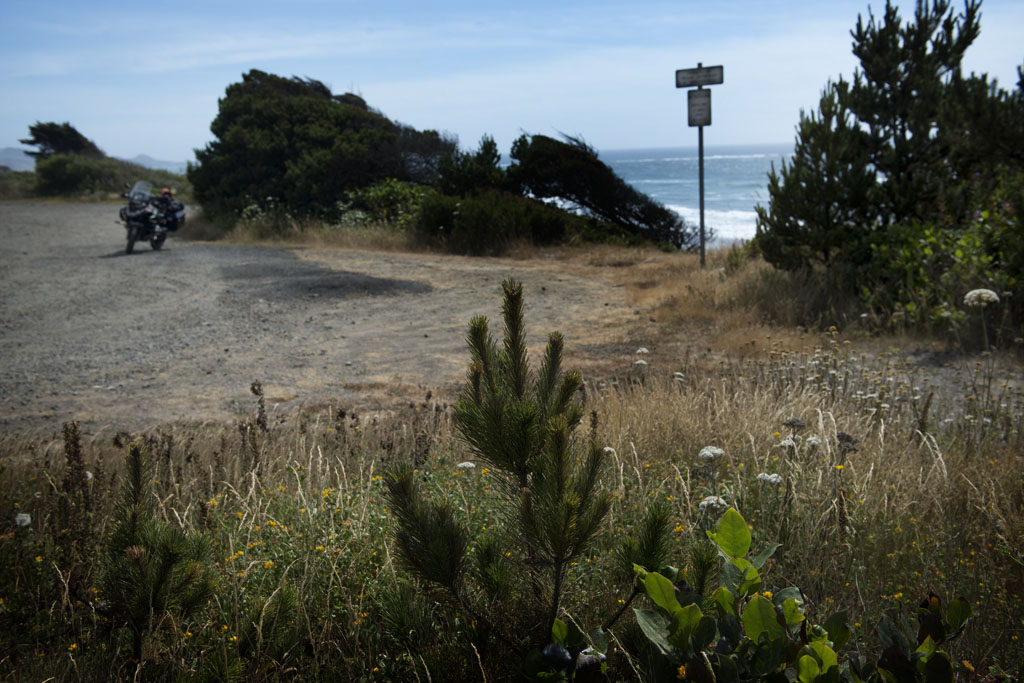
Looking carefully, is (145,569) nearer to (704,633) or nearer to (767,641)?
(704,633)

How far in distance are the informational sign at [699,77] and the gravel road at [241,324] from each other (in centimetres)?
364

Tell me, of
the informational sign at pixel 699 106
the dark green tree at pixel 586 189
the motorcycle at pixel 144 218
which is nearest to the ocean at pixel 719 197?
the dark green tree at pixel 586 189

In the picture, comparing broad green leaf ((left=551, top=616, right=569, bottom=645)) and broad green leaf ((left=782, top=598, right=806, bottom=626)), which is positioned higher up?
broad green leaf ((left=782, top=598, right=806, bottom=626))

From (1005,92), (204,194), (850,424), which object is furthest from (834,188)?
(204,194)

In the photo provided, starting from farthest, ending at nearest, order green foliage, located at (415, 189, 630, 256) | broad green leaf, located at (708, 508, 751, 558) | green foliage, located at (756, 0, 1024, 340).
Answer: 1. green foliage, located at (415, 189, 630, 256)
2. green foliage, located at (756, 0, 1024, 340)
3. broad green leaf, located at (708, 508, 751, 558)

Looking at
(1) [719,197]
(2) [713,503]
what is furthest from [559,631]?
(1) [719,197]

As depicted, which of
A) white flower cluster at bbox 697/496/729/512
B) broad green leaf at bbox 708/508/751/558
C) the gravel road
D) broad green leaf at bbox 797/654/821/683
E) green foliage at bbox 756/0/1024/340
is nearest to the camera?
broad green leaf at bbox 797/654/821/683

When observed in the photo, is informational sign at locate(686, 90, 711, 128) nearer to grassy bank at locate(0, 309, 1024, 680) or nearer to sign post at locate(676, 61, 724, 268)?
sign post at locate(676, 61, 724, 268)

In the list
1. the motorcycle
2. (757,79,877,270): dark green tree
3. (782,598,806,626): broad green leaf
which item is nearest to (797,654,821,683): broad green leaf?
(782,598,806,626): broad green leaf

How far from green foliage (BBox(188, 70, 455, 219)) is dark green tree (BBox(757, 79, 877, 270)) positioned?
12112mm

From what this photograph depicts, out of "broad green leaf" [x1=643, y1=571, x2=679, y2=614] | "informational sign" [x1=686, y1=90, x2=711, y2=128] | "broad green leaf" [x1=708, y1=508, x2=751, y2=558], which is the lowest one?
"broad green leaf" [x1=643, y1=571, x2=679, y2=614]

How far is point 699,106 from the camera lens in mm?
13086

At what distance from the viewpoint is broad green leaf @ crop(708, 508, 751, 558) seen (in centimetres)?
196

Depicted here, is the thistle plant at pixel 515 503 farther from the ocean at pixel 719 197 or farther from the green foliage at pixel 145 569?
the ocean at pixel 719 197
